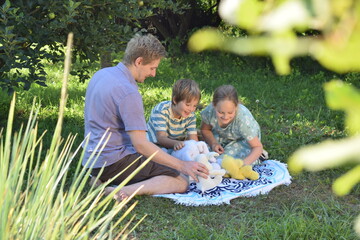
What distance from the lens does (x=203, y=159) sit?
167 inches

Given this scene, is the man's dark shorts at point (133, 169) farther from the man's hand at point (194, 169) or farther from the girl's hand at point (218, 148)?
the girl's hand at point (218, 148)

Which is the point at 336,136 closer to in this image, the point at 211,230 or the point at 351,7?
the point at 211,230

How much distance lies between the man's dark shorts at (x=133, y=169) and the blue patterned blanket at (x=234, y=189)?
202 mm

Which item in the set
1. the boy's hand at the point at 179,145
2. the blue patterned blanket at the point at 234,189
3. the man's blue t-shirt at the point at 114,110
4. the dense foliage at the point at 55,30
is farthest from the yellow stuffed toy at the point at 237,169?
the dense foliage at the point at 55,30

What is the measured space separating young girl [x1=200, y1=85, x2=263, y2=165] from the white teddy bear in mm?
338

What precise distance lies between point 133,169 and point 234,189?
0.81 meters

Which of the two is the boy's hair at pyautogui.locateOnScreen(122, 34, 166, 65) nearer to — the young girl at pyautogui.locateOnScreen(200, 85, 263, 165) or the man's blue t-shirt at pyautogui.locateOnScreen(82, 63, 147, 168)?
the man's blue t-shirt at pyautogui.locateOnScreen(82, 63, 147, 168)

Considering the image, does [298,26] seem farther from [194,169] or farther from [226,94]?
[226,94]

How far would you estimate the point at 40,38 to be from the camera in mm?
4855

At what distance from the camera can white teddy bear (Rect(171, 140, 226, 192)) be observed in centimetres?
423

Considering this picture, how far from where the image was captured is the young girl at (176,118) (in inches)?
175

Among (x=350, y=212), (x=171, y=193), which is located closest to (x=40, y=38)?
(x=171, y=193)

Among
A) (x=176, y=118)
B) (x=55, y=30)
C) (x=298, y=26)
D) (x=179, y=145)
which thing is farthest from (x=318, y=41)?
(x=55, y=30)

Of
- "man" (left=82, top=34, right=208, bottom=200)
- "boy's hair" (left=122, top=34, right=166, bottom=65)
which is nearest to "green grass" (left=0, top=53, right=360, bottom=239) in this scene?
"man" (left=82, top=34, right=208, bottom=200)
